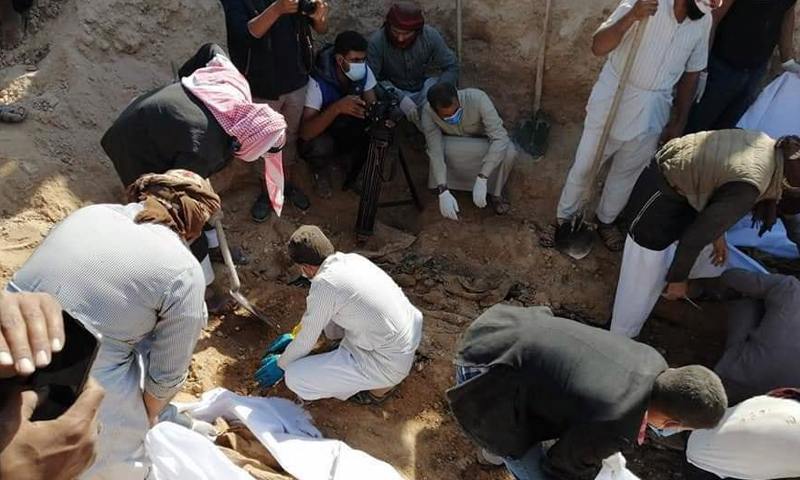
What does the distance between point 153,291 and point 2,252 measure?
1.87m

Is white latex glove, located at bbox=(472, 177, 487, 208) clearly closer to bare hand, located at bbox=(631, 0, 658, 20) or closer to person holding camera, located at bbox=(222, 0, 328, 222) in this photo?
person holding camera, located at bbox=(222, 0, 328, 222)

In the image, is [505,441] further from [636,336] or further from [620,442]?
[636,336]

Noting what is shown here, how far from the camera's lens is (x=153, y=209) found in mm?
2541

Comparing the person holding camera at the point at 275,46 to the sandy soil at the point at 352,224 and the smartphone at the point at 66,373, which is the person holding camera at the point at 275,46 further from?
the smartphone at the point at 66,373

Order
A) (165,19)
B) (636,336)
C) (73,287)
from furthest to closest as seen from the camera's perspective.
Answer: (165,19) < (636,336) < (73,287)

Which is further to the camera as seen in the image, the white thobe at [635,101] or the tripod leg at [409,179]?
the tripod leg at [409,179]

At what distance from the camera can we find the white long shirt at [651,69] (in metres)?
4.02

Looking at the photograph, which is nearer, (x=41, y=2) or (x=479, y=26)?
(x=41, y=2)

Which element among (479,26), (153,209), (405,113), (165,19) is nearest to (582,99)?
(479,26)

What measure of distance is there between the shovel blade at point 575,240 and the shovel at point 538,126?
2.41 ft

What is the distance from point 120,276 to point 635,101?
3283 mm

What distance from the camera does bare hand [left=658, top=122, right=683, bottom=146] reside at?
14.9ft

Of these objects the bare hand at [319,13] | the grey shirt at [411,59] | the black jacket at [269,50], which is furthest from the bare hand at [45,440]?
the grey shirt at [411,59]

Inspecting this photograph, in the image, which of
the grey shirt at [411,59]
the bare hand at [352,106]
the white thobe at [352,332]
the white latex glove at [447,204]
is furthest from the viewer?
the grey shirt at [411,59]
